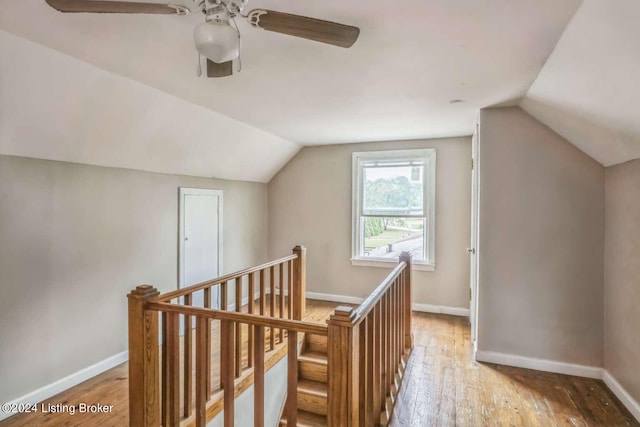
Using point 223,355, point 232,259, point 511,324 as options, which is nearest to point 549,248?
point 511,324

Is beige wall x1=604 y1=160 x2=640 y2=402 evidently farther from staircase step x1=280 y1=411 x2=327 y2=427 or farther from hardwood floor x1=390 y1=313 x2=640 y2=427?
staircase step x1=280 y1=411 x2=327 y2=427

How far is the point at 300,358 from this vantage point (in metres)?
3.35

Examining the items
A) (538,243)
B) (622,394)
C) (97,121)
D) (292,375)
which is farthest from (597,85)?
(97,121)

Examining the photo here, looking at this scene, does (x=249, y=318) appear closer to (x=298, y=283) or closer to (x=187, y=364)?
(x=187, y=364)

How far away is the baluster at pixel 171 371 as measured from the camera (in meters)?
1.98

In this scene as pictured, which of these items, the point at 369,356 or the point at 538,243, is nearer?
the point at 369,356

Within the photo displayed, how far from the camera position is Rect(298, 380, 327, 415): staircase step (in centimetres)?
308

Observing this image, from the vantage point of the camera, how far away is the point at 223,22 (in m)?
1.35

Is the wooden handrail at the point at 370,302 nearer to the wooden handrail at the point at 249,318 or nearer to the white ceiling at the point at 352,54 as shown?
the wooden handrail at the point at 249,318

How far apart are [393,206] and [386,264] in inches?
31.5

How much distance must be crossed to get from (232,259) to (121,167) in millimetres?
1939

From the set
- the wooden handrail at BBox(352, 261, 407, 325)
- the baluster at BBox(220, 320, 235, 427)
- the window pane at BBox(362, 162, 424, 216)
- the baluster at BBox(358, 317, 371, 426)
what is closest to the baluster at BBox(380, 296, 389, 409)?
the wooden handrail at BBox(352, 261, 407, 325)

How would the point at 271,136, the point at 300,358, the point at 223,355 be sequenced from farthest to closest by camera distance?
the point at 271,136, the point at 300,358, the point at 223,355

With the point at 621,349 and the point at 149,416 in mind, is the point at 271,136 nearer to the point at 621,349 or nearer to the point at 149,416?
the point at 149,416
